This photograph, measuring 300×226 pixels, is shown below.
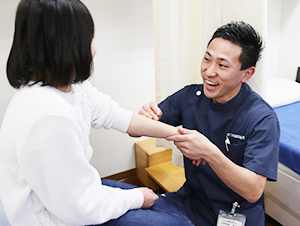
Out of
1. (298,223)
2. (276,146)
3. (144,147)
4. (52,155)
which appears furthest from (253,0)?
(144,147)

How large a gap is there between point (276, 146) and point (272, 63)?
190 cm

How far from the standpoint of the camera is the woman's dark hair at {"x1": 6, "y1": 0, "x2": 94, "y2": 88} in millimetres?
745

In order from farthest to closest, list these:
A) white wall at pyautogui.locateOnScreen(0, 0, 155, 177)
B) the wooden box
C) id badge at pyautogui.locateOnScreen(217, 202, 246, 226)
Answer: the wooden box
white wall at pyautogui.locateOnScreen(0, 0, 155, 177)
id badge at pyautogui.locateOnScreen(217, 202, 246, 226)

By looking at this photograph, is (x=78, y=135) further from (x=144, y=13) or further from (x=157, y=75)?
(x=144, y=13)

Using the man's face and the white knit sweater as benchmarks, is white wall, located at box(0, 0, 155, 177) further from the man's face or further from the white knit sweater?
the white knit sweater

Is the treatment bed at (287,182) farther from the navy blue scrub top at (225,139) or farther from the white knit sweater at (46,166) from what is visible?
the white knit sweater at (46,166)

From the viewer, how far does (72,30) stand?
2.53 feet

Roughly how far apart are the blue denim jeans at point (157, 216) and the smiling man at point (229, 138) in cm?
13

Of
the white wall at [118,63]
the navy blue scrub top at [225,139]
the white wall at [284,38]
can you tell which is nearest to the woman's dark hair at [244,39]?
the navy blue scrub top at [225,139]

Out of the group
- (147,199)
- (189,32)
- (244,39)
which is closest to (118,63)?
(189,32)

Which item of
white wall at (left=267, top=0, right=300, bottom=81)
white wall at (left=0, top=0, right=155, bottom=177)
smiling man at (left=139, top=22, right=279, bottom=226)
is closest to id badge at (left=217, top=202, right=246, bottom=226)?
smiling man at (left=139, top=22, right=279, bottom=226)

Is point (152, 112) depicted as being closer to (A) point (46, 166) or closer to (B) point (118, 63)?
(A) point (46, 166)

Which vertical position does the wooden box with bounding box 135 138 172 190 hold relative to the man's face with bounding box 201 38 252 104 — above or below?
below

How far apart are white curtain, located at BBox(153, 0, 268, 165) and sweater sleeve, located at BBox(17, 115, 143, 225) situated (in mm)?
967
